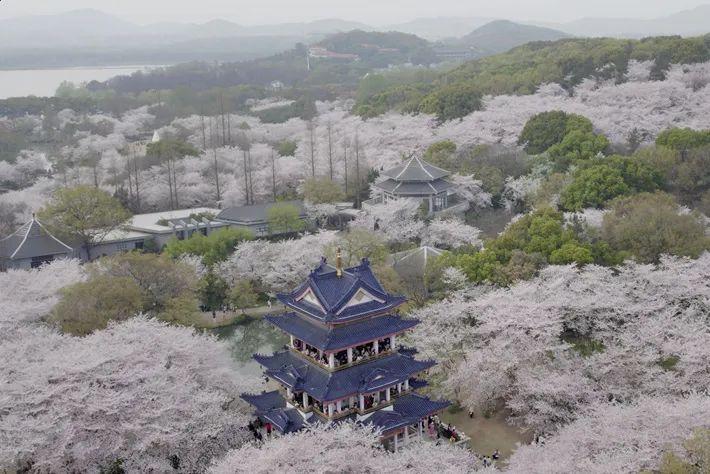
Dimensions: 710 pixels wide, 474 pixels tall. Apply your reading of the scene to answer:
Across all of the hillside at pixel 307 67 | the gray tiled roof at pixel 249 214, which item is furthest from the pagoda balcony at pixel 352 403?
the hillside at pixel 307 67

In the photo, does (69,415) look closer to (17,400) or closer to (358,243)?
(17,400)

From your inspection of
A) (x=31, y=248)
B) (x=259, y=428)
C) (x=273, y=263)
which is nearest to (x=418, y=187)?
(x=273, y=263)

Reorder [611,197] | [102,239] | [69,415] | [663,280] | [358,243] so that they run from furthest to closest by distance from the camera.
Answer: [102,239]
[611,197]
[358,243]
[663,280]
[69,415]

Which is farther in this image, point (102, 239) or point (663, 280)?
point (102, 239)

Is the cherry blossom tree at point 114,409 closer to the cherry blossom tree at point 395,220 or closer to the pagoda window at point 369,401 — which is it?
the pagoda window at point 369,401

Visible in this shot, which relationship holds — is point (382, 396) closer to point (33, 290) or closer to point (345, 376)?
point (345, 376)

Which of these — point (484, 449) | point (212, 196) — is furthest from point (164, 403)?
point (212, 196)
